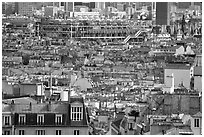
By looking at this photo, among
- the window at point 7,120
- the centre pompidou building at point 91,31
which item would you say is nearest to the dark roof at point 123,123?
the window at point 7,120

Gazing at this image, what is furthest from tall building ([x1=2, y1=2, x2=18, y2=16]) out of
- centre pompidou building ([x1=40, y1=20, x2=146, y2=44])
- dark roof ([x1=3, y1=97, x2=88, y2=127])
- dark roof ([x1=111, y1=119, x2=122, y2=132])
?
dark roof ([x1=3, y1=97, x2=88, y2=127])

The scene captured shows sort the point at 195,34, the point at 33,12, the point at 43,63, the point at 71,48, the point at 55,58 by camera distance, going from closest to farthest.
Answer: the point at 43,63 → the point at 55,58 → the point at 71,48 → the point at 195,34 → the point at 33,12

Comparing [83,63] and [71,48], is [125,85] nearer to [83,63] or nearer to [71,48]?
[83,63]

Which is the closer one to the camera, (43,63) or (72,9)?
(43,63)

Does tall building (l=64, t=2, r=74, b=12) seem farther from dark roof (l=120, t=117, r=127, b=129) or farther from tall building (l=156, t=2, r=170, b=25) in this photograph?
dark roof (l=120, t=117, r=127, b=129)

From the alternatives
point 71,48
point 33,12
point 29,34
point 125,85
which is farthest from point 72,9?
point 125,85

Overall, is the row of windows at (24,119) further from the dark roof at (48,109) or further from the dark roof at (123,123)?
the dark roof at (123,123)

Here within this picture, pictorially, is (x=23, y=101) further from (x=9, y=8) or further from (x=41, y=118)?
(x=9, y=8)
